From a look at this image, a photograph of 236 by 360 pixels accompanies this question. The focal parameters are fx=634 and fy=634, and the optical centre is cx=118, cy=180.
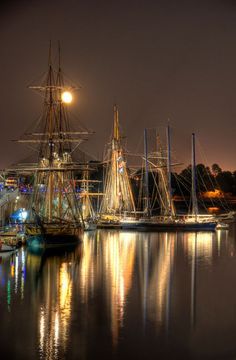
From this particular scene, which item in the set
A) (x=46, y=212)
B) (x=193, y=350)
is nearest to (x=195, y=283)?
(x=193, y=350)

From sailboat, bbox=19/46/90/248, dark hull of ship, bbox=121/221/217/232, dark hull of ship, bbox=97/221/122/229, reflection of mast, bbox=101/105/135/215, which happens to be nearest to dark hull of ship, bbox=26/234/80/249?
sailboat, bbox=19/46/90/248

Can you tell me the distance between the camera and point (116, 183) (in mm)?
74688

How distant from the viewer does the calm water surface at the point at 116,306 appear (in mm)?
18109

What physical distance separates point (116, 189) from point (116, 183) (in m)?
0.83

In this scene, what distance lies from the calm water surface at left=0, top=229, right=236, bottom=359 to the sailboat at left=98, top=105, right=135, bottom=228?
3232 centimetres

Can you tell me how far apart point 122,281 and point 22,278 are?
466cm

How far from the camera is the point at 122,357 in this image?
17.2m

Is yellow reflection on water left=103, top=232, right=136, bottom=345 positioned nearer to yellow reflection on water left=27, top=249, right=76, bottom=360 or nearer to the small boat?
yellow reflection on water left=27, top=249, right=76, bottom=360

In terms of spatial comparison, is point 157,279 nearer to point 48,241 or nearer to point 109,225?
point 48,241

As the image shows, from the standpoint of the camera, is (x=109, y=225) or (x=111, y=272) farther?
(x=109, y=225)

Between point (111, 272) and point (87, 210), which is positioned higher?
point (87, 210)

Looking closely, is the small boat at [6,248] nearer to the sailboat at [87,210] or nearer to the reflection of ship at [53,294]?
the reflection of ship at [53,294]

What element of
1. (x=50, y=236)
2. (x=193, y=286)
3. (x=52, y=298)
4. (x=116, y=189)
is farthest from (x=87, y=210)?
(x=52, y=298)

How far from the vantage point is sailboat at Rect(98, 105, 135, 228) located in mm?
73500
